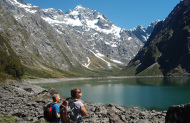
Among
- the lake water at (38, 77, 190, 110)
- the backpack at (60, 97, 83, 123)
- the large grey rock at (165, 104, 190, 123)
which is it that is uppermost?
the backpack at (60, 97, 83, 123)

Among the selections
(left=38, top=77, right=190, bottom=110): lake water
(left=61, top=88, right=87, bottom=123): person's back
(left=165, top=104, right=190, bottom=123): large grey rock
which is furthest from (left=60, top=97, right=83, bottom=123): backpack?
(left=38, top=77, right=190, bottom=110): lake water

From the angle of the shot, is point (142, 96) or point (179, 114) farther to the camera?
point (142, 96)

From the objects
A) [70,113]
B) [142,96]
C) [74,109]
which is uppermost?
[74,109]

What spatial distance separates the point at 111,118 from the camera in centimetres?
2436

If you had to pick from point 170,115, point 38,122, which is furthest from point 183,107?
point 38,122

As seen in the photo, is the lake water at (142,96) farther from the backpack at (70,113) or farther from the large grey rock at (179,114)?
the backpack at (70,113)

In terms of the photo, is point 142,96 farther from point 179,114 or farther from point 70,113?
point 70,113

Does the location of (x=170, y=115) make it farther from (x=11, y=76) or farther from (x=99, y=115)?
(x=11, y=76)

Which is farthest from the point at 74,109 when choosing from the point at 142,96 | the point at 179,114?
the point at 142,96

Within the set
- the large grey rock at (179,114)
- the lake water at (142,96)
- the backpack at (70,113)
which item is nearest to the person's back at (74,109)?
the backpack at (70,113)

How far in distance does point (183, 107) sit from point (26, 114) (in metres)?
19.8

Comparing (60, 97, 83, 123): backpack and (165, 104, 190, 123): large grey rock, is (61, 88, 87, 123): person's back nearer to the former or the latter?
(60, 97, 83, 123): backpack

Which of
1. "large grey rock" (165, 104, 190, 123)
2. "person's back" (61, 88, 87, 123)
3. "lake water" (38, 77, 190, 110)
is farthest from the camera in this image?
"lake water" (38, 77, 190, 110)

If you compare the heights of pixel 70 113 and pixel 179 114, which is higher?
pixel 70 113
